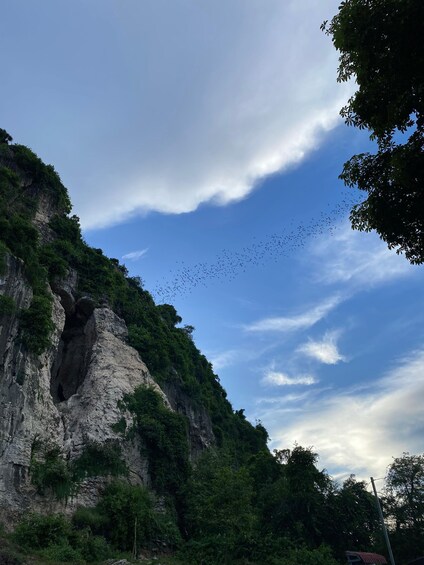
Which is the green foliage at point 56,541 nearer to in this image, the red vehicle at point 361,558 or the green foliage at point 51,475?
the green foliage at point 51,475

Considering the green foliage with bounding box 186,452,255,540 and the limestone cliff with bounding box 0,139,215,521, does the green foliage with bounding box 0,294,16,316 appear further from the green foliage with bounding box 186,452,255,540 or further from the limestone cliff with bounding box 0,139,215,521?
the green foliage with bounding box 186,452,255,540

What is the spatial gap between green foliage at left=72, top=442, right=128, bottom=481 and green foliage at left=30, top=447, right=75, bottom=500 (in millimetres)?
1239

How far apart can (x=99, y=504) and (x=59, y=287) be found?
1725 cm

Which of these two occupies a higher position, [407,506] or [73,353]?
[73,353]

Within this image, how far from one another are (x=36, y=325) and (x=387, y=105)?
83.3 ft

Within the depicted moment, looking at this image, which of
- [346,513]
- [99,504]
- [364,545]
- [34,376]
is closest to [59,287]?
[34,376]

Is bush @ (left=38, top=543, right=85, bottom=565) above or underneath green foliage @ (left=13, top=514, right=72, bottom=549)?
underneath

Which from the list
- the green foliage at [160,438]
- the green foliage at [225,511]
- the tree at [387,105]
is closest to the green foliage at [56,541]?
the green foliage at [225,511]

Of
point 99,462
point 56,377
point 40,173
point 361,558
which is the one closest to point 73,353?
point 56,377

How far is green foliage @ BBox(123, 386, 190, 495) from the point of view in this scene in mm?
31881

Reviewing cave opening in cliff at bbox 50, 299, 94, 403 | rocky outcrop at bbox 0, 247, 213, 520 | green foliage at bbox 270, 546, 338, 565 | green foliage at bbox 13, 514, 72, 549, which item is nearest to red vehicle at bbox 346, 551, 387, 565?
green foliage at bbox 270, 546, 338, 565

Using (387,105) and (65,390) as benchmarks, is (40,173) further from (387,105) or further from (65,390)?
(387,105)

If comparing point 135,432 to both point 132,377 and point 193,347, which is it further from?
point 193,347

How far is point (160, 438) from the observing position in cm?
3231
